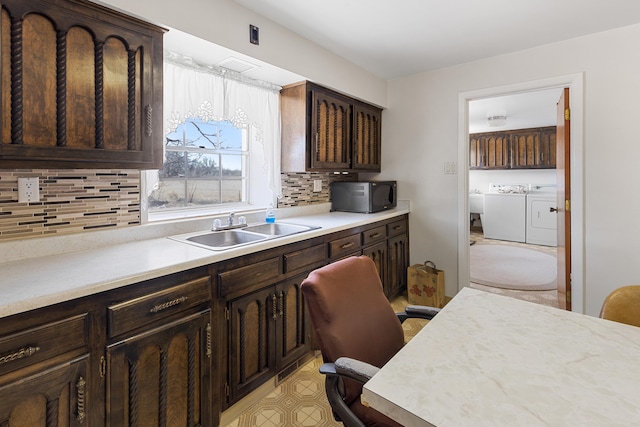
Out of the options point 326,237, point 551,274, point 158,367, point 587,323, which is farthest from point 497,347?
point 551,274

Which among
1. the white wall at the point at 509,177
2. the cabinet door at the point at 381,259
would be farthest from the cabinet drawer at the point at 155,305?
the white wall at the point at 509,177

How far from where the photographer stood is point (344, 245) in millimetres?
2379

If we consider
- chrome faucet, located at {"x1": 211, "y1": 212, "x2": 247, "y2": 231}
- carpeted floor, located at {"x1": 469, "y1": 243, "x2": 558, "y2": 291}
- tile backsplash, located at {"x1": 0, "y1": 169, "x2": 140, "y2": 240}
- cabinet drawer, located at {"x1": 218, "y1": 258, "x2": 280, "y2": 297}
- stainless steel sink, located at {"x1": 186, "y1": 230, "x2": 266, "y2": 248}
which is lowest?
carpeted floor, located at {"x1": 469, "y1": 243, "x2": 558, "y2": 291}

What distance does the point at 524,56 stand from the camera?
2.70 meters

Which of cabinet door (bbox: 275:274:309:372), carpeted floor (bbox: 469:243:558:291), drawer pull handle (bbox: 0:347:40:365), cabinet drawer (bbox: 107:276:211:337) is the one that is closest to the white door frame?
carpeted floor (bbox: 469:243:558:291)

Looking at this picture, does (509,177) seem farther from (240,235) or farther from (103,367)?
(103,367)

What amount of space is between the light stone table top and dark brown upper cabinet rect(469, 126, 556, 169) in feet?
19.9

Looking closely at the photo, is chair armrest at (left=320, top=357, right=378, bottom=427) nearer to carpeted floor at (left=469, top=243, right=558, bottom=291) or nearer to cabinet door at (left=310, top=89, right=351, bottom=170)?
cabinet door at (left=310, top=89, right=351, bottom=170)

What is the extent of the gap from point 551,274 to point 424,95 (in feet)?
9.32

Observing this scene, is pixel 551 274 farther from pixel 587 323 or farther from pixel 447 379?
pixel 447 379

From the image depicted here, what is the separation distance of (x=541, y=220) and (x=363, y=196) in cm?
452

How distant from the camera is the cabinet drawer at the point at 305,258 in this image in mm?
1904

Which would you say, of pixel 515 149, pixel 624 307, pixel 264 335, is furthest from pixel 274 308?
pixel 515 149

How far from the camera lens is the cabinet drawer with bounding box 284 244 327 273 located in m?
1.90
